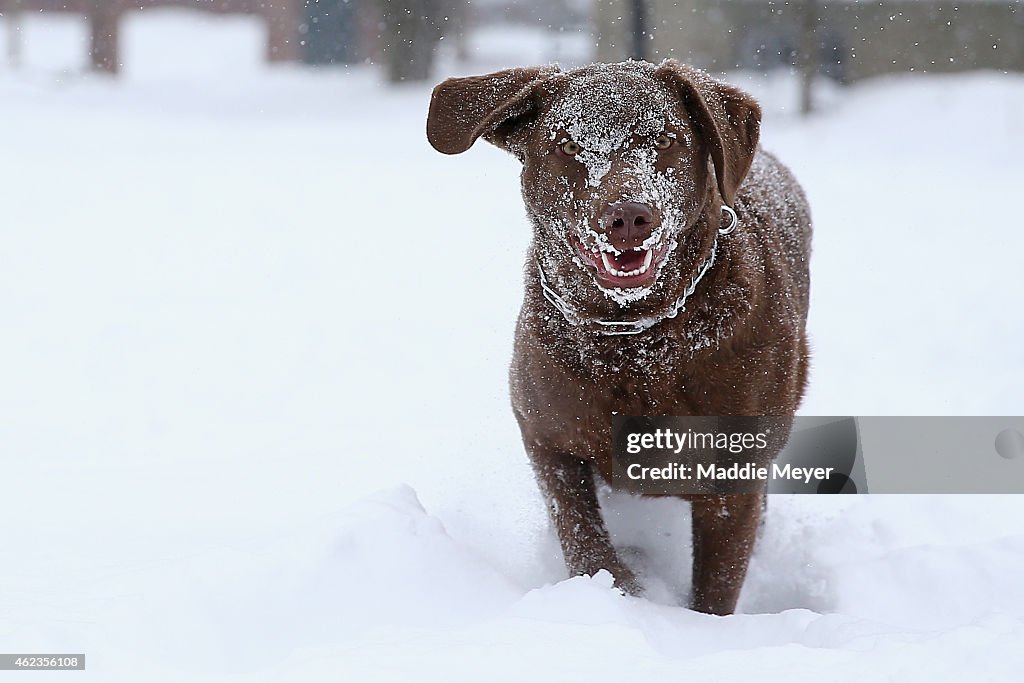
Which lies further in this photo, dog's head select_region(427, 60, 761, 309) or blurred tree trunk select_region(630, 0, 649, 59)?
blurred tree trunk select_region(630, 0, 649, 59)

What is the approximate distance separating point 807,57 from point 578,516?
1294 cm

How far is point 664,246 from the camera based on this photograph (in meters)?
2.71

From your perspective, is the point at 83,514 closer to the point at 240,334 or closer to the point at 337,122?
the point at 240,334

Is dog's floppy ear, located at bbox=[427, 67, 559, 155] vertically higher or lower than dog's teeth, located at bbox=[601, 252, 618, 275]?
higher

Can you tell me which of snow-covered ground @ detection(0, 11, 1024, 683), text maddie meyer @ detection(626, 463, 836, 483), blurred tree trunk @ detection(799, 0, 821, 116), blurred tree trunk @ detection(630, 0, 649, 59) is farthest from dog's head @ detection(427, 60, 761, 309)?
blurred tree trunk @ detection(799, 0, 821, 116)

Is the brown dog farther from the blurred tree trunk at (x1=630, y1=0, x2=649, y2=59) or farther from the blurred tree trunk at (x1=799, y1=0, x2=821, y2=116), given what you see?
the blurred tree trunk at (x1=799, y1=0, x2=821, y2=116)

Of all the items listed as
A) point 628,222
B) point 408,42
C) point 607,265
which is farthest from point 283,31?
point 628,222

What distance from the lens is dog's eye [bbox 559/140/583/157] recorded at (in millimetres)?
2834

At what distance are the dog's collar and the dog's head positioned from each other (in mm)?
28

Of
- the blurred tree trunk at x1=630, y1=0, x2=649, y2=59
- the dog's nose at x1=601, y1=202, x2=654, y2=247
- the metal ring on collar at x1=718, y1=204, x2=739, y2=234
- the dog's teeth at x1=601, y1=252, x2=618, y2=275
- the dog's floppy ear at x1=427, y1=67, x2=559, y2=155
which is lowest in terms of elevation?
the dog's teeth at x1=601, y1=252, x2=618, y2=275

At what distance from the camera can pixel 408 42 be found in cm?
1728

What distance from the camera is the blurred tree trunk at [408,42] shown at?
17344 mm

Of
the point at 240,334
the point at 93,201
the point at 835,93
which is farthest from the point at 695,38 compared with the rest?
the point at 240,334

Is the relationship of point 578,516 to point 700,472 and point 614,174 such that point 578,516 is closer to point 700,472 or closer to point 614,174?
point 700,472
